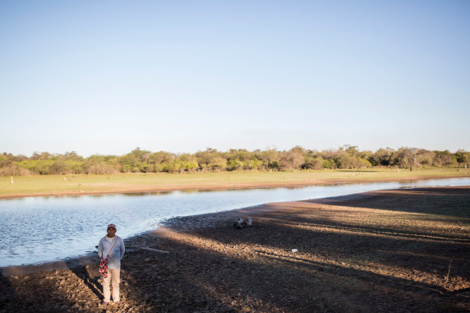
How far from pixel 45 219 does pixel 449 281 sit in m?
21.5

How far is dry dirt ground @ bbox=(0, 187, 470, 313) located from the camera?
23.8 ft

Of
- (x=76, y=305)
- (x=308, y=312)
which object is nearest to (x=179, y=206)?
(x=76, y=305)

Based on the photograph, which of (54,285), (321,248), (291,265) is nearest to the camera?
(54,285)

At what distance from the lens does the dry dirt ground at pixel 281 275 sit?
23.8 ft

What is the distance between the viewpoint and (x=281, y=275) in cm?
898

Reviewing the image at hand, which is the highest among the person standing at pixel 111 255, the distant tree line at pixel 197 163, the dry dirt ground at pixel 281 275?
the distant tree line at pixel 197 163

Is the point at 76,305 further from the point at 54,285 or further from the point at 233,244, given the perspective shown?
the point at 233,244

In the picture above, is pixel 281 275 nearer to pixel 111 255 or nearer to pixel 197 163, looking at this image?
pixel 111 255

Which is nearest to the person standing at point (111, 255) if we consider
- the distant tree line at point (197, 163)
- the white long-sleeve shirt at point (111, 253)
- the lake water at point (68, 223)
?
the white long-sleeve shirt at point (111, 253)

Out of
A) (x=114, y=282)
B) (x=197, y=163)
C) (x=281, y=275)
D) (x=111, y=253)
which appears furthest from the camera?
(x=197, y=163)

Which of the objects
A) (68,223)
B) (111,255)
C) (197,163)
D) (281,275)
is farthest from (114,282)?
(197,163)

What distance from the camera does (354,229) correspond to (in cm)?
1486

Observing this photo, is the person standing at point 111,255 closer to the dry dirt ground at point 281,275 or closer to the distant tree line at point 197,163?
the dry dirt ground at point 281,275

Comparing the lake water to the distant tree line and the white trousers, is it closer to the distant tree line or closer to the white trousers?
the white trousers
